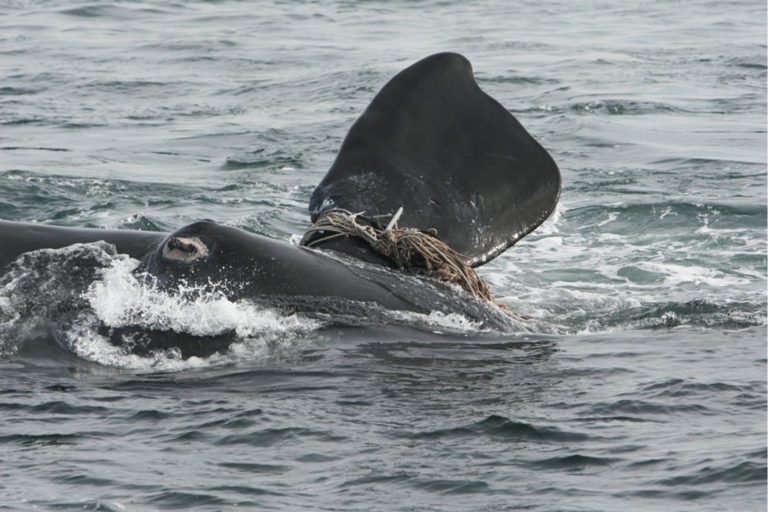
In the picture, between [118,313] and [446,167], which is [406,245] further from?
[118,313]

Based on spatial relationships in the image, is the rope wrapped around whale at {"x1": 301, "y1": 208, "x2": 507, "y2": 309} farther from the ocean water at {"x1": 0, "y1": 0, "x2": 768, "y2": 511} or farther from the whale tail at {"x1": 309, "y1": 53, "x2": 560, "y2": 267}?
the ocean water at {"x1": 0, "y1": 0, "x2": 768, "y2": 511}

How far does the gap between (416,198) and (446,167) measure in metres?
0.29

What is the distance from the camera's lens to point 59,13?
941 inches

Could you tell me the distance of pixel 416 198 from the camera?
666 cm

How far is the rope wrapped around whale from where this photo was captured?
6.22 metres

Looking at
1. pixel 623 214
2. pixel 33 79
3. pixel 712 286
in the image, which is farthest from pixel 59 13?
pixel 712 286

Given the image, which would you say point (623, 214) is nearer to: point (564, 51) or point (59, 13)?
point (564, 51)

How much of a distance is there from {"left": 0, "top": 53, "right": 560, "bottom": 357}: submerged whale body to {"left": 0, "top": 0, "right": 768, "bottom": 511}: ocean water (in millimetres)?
193

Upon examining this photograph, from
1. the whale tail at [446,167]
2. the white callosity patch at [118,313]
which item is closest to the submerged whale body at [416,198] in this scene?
the whale tail at [446,167]

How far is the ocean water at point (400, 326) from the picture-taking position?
13.2 feet

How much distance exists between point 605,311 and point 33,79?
12.1m

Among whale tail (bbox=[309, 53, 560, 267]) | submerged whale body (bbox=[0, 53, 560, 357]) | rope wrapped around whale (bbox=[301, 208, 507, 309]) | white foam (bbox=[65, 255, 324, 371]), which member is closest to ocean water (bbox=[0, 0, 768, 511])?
white foam (bbox=[65, 255, 324, 371])

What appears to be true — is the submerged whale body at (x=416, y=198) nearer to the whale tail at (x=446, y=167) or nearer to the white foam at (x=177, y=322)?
the whale tail at (x=446, y=167)

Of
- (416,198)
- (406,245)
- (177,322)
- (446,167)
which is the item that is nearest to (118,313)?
(177,322)
